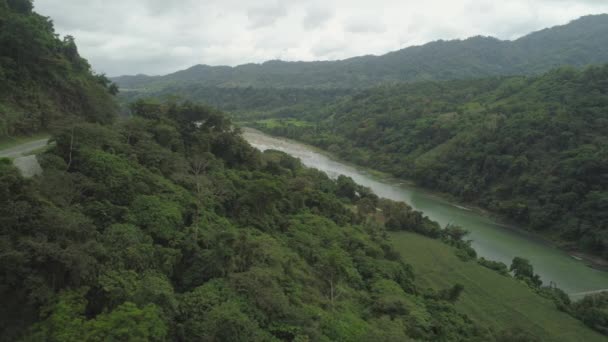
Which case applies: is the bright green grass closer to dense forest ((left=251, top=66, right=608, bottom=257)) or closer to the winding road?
the winding road

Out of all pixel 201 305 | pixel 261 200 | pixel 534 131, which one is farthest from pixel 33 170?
pixel 534 131

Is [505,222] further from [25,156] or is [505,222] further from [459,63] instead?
[459,63]

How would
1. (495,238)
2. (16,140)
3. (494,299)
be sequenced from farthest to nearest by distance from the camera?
1. (495,238)
2. (494,299)
3. (16,140)

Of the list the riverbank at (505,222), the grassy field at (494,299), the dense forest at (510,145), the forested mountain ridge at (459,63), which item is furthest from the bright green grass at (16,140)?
the forested mountain ridge at (459,63)

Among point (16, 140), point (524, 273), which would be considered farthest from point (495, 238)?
point (16, 140)

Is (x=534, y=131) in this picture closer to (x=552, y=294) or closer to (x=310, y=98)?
(x=552, y=294)

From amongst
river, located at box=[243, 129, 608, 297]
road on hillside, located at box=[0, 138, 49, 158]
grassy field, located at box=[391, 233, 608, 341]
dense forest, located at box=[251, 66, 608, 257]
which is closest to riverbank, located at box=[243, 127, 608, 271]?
river, located at box=[243, 129, 608, 297]

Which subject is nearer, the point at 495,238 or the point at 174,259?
the point at 174,259
